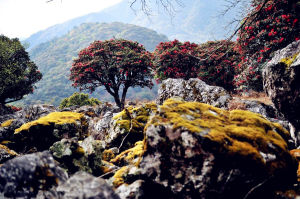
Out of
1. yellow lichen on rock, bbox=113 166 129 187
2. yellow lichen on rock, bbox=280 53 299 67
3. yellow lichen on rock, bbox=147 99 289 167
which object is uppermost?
yellow lichen on rock, bbox=280 53 299 67

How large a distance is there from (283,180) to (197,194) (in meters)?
1.69

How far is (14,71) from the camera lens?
72.5 feet

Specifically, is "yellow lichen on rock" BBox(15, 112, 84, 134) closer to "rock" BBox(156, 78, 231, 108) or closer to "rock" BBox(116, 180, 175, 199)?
"rock" BBox(116, 180, 175, 199)

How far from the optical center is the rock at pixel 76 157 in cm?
451

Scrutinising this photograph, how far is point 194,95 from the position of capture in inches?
412

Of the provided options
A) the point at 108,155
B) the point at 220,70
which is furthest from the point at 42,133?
the point at 220,70

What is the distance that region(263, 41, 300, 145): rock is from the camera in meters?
4.59

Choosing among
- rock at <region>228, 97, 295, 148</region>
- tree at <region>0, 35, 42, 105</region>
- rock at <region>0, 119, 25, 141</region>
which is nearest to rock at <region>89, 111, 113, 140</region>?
rock at <region>0, 119, 25, 141</region>

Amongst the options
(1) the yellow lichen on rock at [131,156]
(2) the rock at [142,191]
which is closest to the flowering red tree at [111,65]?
(1) the yellow lichen on rock at [131,156]

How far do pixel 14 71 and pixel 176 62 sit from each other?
1980cm

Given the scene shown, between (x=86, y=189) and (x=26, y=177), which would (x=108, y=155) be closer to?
(x=26, y=177)

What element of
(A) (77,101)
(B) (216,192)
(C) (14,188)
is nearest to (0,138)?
(C) (14,188)

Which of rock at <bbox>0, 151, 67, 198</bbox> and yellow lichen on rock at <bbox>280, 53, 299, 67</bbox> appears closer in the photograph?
rock at <bbox>0, 151, 67, 198</bbox>

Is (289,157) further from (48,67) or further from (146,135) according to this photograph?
(48,67)
